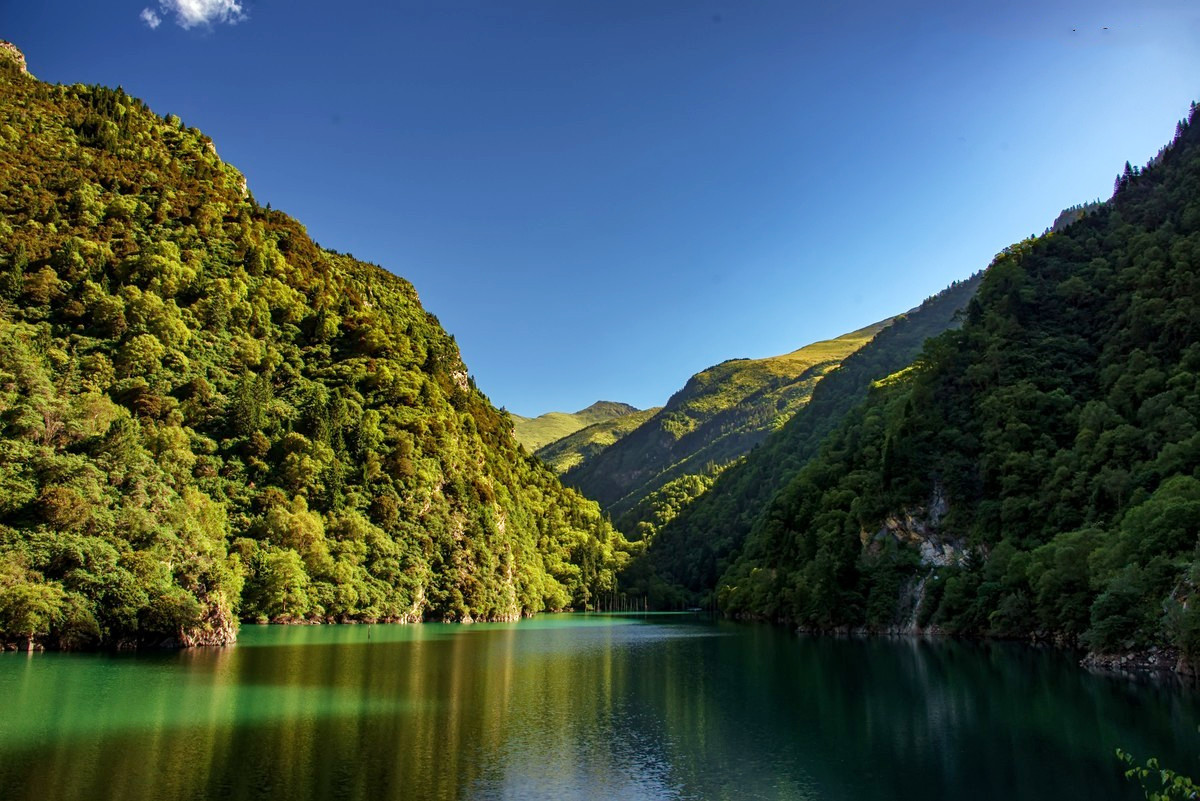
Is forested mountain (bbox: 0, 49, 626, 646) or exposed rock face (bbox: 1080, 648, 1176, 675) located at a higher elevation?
forested mountain (bbox: 0, 49, 626, 646)

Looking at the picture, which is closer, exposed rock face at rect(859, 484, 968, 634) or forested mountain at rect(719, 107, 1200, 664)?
forested mountain at rect(719, 107, 1200, 664)

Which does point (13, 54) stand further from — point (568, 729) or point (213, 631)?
point (568, 729)

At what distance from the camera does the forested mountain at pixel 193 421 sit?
59219mm

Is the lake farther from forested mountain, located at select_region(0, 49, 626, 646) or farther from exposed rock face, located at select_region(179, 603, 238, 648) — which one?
forested mountain, located at select_region(0, 49, 626, 646)

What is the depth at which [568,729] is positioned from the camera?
30.9 m

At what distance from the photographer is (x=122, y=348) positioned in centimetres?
9144

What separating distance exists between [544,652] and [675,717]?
32.5 metres

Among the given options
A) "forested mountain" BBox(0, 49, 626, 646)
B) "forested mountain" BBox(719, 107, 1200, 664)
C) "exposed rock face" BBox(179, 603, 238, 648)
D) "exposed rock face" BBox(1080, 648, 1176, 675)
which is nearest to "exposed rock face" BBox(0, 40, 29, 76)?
"forested mountain" BBox(0, 49, 626, 646)

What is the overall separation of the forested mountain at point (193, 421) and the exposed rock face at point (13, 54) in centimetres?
518

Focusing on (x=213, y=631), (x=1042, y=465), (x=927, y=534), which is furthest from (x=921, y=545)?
(x=213, y=631)

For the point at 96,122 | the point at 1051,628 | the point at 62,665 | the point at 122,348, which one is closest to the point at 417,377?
the point at 122,348

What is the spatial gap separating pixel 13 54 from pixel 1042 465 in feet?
532

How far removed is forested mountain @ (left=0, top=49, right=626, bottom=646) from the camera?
59.2 meters

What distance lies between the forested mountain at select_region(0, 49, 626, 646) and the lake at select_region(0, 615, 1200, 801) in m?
10.3
